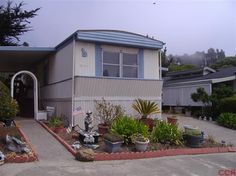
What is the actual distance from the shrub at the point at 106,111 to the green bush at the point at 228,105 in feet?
26.0


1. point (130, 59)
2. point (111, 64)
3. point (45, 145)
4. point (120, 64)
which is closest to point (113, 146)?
point (45, 145)

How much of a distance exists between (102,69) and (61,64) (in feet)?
6.94

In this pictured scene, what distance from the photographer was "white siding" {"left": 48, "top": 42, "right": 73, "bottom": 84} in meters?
14.5

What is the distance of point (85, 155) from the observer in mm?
9406

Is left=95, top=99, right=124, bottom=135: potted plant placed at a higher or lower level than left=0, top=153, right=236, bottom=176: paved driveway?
higher

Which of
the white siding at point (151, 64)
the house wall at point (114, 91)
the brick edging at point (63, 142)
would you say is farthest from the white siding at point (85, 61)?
the white siding at point (151, 64)

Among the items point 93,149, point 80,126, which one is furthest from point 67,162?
point 80,126

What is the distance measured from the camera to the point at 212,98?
70.1 ft

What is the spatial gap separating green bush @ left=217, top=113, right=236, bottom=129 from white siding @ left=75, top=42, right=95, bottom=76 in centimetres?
785

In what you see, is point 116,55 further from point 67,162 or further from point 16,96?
point 16,96

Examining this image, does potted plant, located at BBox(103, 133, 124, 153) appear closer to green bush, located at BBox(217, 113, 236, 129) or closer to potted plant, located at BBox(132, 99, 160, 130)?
potted plant, located at BBox(132, 99, 160, 130)

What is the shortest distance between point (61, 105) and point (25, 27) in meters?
13.5

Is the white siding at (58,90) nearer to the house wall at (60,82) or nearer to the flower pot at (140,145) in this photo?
the house wall at (60,82)

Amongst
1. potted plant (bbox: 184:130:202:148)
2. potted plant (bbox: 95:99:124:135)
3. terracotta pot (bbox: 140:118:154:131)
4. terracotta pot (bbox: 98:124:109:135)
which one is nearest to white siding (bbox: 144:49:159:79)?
potted plant (bbox: 95:99:124:135)
